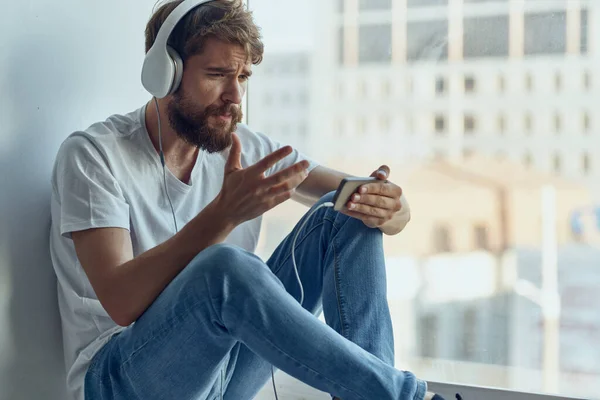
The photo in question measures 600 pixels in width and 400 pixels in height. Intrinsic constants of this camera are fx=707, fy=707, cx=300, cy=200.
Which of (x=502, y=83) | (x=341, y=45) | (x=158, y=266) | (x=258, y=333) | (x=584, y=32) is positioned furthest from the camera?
(x=341, y=45)

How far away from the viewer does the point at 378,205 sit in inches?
48.8

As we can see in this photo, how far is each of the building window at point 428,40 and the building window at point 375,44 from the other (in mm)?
58

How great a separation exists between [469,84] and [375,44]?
27cm

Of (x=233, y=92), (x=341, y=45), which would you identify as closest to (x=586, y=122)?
(x=341, y=45)

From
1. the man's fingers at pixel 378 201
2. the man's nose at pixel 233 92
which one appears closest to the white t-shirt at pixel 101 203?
the man's nose at pixel 233 92

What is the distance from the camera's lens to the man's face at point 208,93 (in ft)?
4.38

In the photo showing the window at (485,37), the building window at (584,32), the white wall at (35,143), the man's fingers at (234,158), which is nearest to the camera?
the man's fingers at (234,158)

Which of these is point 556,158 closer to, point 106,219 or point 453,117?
point 453,117

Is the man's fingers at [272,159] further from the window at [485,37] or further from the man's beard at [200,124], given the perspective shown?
the window at [485,37]

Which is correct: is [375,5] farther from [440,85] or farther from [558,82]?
[558,82]

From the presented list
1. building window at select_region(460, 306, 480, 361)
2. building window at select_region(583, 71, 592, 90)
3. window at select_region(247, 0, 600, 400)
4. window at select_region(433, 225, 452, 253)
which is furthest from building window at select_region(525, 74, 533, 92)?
building window at select_region(460, 306, 480, 361)

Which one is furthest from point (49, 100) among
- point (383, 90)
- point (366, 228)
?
point (383, 90)

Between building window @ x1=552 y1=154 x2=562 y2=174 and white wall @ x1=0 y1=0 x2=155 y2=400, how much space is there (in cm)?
103

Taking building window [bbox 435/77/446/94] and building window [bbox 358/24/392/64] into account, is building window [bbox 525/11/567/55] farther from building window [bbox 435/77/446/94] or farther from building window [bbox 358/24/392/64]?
building window [bbox 358/24/392/64]
